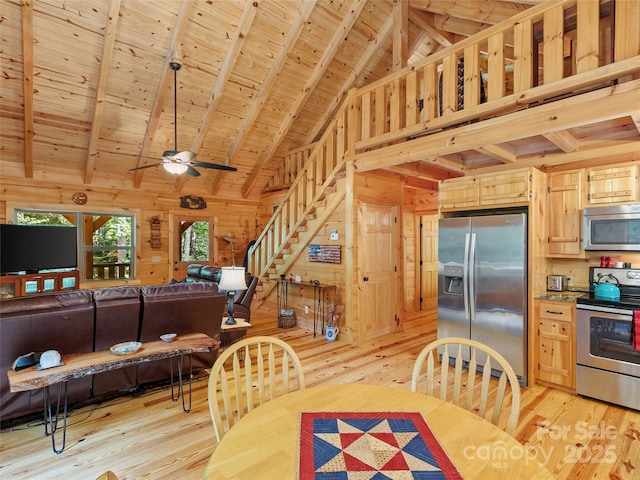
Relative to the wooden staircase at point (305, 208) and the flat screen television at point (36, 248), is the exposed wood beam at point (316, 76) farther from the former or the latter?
the flat screen television at point (36, 248)

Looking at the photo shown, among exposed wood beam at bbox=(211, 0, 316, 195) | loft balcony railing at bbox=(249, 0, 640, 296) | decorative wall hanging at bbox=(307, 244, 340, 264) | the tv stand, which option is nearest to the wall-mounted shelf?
decorative wall hanging at bbox=(307, 244, 340, 264)

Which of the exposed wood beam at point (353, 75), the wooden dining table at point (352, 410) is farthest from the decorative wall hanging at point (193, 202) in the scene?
the wooden dining table at point (352, 410)

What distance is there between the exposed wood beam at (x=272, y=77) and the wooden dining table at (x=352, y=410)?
5.34 metres

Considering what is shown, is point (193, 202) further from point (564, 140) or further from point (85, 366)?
point (564, 140)

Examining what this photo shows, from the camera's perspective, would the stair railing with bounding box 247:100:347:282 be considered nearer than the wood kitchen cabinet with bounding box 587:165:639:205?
No

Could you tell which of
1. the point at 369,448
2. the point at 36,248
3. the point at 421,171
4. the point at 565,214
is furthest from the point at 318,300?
the point at 36,248

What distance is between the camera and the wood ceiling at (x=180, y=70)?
14.9ft

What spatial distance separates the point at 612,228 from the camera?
344 centimetres

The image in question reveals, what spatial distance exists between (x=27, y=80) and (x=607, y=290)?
24.7 ft

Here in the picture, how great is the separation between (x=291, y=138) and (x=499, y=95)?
5.23 metres

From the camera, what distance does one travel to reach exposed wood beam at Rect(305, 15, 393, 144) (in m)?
6.12

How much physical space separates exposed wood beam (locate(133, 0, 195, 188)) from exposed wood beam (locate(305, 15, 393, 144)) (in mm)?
3155

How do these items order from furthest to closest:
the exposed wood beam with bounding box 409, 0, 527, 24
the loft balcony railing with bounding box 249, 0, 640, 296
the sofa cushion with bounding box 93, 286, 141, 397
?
the exposed wood beam with bounding box 409, 0, 527, 24
the sofa cushion with bounding box 93, 286, 141, 397
the loft balcony railing with bounding box 249, 0, 640, 296

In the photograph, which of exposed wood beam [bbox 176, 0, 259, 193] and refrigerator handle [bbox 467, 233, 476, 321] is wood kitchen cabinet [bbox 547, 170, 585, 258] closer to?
refrigerator handle [bbox 467, 233, 476, 321]
